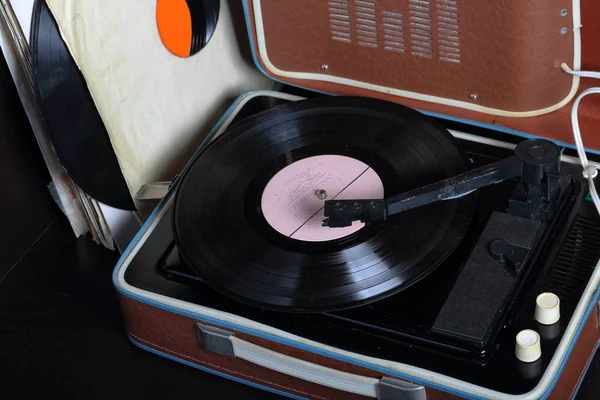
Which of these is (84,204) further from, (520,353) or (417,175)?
(520,353)

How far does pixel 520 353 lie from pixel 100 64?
0.60 metres

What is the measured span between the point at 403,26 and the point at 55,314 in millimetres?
593

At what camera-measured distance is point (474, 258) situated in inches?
43.3

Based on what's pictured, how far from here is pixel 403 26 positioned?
1.24m

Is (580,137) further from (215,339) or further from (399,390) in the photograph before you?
(215,339)

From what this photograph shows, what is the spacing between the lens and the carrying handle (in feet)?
3.40

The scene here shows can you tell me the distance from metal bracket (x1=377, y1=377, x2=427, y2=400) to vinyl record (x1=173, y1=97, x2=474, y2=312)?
9 centimetres

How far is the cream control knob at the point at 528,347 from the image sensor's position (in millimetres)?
1012

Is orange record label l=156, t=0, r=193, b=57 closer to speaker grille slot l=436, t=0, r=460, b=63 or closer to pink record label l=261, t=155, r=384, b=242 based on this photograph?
pink record label l=261, t=155, r=384, b=242

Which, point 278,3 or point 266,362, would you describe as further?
point 278,3

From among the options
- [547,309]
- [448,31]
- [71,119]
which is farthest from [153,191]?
[547,309]

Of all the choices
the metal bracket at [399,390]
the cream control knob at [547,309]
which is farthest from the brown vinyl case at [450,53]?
the metal bracket at [399,390]

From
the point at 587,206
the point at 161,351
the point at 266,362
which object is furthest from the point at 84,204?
the point at 587,206

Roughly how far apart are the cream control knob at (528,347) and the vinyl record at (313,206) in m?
0.12
